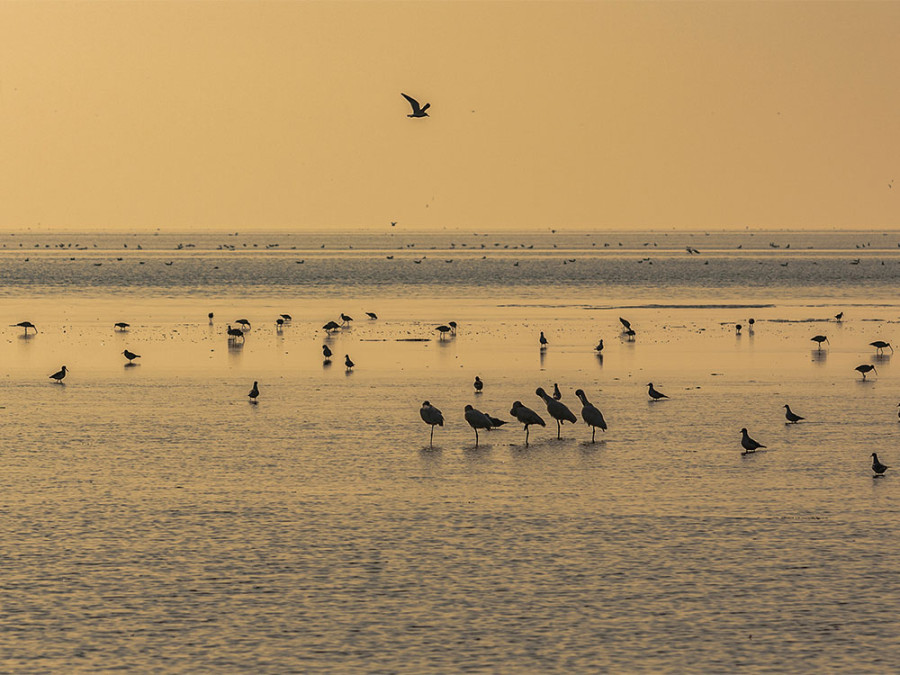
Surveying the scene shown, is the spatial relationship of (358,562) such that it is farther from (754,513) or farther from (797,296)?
(797,296)

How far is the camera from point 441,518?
19906mm

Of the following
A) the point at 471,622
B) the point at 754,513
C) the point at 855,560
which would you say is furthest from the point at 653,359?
the point at 471,622

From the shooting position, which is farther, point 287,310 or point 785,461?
point 287,310

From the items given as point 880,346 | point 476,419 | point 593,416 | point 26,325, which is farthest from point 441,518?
point 26,325

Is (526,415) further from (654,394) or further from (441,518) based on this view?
(441,518)

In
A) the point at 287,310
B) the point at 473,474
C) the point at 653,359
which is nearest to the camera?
the point at 473,474

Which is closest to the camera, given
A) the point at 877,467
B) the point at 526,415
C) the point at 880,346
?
the point at 877,467

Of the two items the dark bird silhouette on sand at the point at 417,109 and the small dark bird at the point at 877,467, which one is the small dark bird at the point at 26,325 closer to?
the dark bird silhouette on sand at the point at 417,109

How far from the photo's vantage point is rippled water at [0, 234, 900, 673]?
14234 mm

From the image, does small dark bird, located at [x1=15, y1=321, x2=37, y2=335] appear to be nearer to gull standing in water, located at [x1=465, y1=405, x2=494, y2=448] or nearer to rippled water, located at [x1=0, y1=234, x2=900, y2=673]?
rippled water, located at [x1=0, y1=234, x2=900, y2=673]

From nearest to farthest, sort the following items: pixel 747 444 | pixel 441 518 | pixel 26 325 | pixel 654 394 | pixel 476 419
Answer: pixel 441 518 < pixel 747 444 < pixel 476 419 < pixel 654 394 < pixel 26 325

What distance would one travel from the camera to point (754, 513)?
66.3ft

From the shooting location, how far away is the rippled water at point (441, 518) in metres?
14.2

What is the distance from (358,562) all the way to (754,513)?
6351mm
